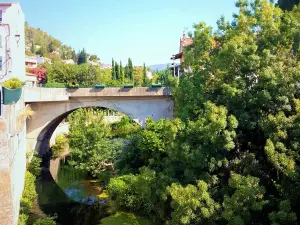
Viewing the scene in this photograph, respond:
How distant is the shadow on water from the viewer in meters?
14.1

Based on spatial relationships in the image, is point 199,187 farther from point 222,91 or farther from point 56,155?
point 56,155

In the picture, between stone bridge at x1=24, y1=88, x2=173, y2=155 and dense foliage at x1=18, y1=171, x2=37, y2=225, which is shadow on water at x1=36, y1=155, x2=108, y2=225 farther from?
stone bridge at x1=24, y1=88, x2=173, y2=155

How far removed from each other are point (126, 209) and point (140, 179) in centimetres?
422

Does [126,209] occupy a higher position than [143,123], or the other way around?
[143,123]

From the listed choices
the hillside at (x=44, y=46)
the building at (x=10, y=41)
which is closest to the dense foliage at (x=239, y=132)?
the building at (x=10, y=41)

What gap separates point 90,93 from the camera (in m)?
18.8

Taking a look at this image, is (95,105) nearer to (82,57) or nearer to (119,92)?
(119,92)

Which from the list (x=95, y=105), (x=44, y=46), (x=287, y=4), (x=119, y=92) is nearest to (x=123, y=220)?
(x=119, y=92)

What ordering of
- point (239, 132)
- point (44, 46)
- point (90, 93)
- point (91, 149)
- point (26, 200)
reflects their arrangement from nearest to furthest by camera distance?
point (239, 132), point (26, 200), point (91, 149), point (90, 93), point (44, 46)

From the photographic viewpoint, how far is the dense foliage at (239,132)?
7625 mm

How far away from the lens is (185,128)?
941 cm

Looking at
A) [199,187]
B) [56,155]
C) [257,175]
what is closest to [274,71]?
[257,175]

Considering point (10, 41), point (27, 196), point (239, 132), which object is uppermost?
point (10, 41)

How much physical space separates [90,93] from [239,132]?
11251 millimetres
